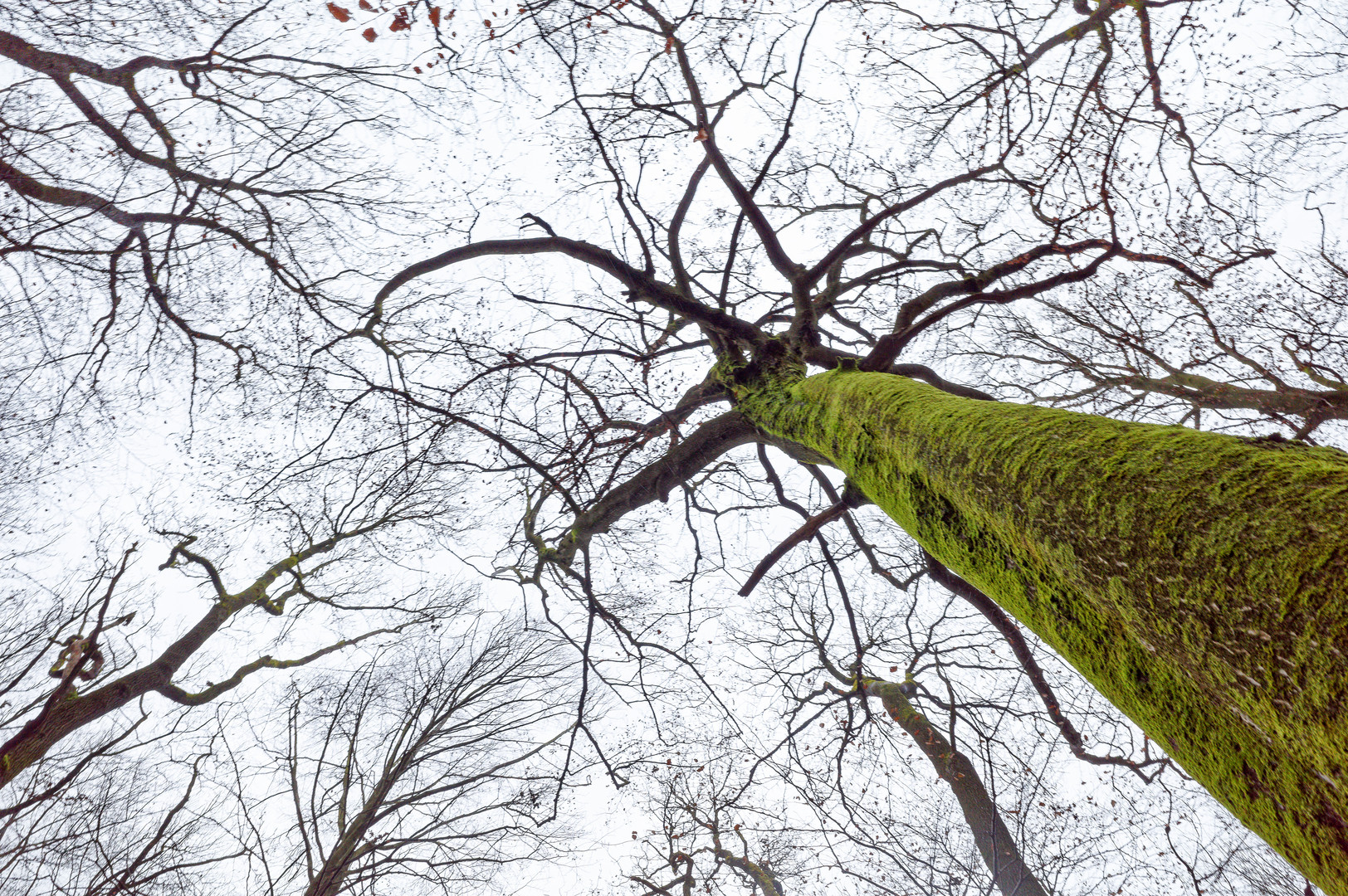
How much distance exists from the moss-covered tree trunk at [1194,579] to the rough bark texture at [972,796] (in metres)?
2.33

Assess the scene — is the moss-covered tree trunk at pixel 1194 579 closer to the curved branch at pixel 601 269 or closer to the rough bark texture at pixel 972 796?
the curved branch at pixel 601 269

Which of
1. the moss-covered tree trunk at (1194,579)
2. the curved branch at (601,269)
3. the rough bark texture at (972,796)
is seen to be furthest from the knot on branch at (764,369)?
the rough bark texture at (972,796)

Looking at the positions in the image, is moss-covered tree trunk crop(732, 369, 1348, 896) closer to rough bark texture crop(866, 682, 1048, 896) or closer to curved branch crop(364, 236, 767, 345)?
curved branch crop(364, 236, 767, 345)

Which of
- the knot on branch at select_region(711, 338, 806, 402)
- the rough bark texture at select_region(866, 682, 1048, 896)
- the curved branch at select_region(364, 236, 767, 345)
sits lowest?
the rough bark texture at select_region(866, 682, 1048, 896)

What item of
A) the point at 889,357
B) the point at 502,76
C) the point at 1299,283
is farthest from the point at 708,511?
the point at 1299,283

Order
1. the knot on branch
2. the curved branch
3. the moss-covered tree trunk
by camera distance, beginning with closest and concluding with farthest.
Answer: the moss-covered tree trunk → the curved branch → the knot on branch

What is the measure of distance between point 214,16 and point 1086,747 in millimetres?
7452

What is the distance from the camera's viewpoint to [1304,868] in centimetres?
110

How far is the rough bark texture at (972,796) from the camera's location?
3.53 metres

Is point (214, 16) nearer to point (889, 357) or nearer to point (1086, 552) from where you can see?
point (889, 357)

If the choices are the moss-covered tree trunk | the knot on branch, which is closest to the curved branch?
the knot on branch

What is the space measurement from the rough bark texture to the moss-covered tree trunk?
7.66ft

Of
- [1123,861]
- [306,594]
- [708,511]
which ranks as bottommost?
[1123,861]

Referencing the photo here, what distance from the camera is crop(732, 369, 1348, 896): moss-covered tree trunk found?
895mm
